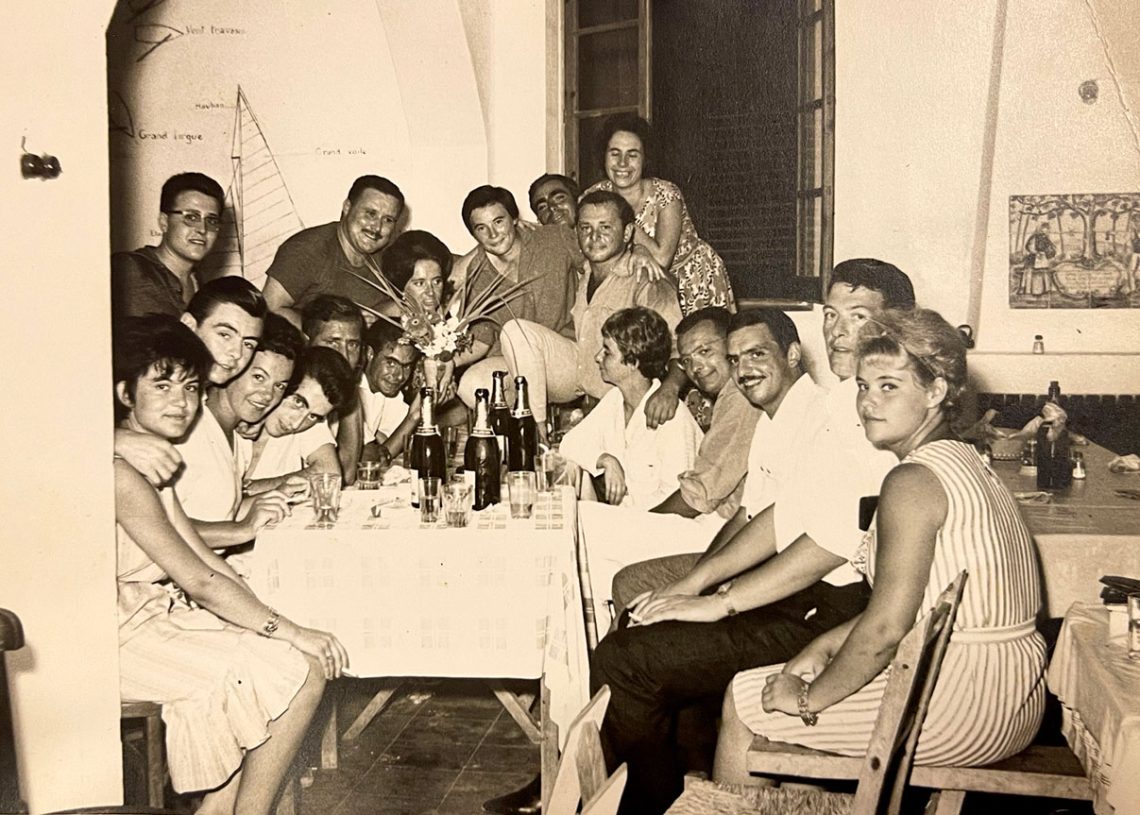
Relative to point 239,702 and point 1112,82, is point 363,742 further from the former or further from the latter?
point 1112,82

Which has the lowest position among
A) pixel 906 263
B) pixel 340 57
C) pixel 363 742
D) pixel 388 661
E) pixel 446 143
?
pixel 363 742

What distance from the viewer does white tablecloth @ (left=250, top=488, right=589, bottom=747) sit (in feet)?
9.49

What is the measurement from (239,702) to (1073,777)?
205cm

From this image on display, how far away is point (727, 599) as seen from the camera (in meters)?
2.94

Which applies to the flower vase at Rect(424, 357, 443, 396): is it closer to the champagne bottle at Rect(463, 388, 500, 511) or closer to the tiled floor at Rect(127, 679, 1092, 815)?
the champagne bottle at Rect(463, 388, 500, 511)

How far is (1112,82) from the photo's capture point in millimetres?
2713

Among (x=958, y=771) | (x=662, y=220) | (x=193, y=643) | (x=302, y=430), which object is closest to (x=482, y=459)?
(x=302, y=430)

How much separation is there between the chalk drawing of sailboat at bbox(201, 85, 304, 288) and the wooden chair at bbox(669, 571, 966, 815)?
1.82 metres

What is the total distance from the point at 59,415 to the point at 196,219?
639 mm

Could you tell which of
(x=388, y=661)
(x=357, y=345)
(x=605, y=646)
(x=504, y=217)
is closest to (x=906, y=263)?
(x=504, y=217)

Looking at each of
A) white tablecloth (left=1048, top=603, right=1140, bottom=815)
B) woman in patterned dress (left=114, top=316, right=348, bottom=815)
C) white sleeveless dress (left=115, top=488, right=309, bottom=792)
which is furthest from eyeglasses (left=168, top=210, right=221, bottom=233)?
white tablecloth (left=1048, top=603, right=1140, bottom=815)

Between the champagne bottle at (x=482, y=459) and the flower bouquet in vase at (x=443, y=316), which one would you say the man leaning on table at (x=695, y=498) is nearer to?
the champagne bottle at (x=482, y=459)

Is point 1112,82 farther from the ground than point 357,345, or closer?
farther from the ground

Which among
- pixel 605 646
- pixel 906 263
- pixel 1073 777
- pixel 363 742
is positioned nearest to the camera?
pixel 1073 777
